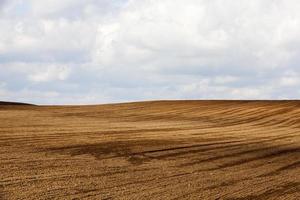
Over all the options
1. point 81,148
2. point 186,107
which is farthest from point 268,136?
point 186,107

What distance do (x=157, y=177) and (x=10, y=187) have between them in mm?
3211

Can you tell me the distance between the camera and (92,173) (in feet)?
40.1

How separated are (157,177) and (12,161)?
10.6 ft

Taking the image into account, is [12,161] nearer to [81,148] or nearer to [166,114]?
[81,148]

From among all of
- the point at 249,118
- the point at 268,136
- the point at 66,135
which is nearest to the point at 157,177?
the point at 66,135

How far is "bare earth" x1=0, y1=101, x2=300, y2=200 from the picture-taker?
429 inches

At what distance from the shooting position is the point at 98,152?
1486 cm

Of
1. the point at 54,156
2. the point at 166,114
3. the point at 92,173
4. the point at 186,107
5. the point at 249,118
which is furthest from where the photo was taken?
the point at 186,107

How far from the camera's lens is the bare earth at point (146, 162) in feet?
35.8

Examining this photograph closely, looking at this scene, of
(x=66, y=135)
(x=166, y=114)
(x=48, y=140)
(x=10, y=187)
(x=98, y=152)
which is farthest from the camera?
(x=166, y=114)

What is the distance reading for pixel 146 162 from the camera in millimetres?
13961

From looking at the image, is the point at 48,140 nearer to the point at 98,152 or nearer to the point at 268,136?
the point at 98,152

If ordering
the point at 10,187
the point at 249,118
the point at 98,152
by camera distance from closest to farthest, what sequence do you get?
the point at 10,187, the point at 98,152, the point at 249,118

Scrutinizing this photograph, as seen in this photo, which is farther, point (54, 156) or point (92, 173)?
point (54, 156)
